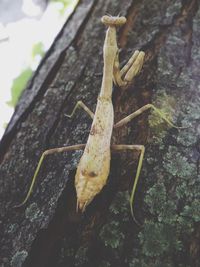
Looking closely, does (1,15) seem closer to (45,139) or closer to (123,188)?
(45,139)

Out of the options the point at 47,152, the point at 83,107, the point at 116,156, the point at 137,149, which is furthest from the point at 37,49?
the point at 137,149

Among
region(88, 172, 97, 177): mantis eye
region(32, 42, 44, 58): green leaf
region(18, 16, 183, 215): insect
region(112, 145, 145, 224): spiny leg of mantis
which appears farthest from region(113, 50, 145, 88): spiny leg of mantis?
region(32, 42, 44, 58): green leaf

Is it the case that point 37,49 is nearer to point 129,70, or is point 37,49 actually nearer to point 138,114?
point 129,70

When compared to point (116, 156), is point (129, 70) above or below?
above

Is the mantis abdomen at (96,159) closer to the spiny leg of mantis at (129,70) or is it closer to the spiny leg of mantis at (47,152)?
the spiny leg of mantis at (47,152)

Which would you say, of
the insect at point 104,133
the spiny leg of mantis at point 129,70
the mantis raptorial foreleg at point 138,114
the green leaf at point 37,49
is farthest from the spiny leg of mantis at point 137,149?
the green leaf at point 37,49

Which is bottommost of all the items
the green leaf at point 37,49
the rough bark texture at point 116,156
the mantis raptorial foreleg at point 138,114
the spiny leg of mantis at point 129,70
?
the green leaf at point 37,49
